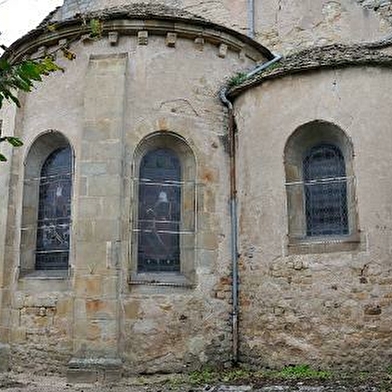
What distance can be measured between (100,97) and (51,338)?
13.6ft

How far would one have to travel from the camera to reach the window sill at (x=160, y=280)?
8961mm

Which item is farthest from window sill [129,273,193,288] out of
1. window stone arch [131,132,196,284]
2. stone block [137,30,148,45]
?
stone block [137,30,148,45]

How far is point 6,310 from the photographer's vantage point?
952 centimetres

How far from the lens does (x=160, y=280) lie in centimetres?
905

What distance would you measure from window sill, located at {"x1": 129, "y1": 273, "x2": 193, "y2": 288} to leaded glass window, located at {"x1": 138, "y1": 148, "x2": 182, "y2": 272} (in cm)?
13

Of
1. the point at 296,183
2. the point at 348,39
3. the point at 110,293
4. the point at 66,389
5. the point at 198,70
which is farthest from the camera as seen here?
the point at 348,39

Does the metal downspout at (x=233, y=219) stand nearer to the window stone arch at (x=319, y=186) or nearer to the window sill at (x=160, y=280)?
the window sill at (x=160, y=280)

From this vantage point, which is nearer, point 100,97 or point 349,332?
point 349,332

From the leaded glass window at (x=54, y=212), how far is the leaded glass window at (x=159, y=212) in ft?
4.41

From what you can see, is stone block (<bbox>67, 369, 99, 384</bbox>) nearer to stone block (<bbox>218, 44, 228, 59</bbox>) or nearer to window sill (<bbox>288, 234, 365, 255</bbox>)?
window sill (<bbox>288, 234, 365, 255</bbox>)

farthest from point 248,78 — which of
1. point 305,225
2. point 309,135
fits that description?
point 305,225

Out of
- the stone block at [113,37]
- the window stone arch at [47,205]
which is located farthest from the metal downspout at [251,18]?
the window stone arch at [47,205]

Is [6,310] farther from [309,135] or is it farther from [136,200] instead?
[309,135]

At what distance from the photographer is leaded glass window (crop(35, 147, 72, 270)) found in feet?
31.3
